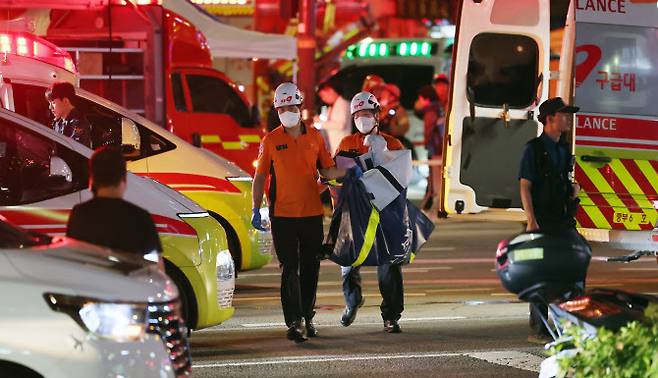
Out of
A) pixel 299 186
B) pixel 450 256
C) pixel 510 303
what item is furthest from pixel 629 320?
pixel 450 256

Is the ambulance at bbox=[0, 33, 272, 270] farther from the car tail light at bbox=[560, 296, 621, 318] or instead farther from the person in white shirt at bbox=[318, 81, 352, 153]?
the person in white shirt at bbox=[318, 81, 352, 153]

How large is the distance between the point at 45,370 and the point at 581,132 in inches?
314

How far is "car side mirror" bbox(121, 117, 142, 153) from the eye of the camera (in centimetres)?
1196

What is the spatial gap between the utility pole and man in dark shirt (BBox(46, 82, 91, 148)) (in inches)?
460

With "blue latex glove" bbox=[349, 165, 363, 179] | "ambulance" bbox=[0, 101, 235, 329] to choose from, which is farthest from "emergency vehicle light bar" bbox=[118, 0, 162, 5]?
"ambulance" bbox=[0, 101, 235, 329]

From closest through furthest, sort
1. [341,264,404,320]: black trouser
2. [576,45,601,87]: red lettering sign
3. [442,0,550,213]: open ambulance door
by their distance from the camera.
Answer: [341,264,404,320]: black trouser
[576,45,601,87]: red lettering sign
[442,0,550,213]: open ambulance door

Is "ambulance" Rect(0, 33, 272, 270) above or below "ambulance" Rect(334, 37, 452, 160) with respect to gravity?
above

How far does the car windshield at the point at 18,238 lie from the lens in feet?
21.4

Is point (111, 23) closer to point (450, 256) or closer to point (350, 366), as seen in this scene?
point (450, 256)

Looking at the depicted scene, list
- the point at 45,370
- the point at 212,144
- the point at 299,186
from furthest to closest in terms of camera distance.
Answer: the point at 212,144, the point at 299,186, the point at 45,370

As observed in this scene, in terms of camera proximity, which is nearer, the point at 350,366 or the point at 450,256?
the point at 350,366

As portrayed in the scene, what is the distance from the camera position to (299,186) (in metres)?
10.7

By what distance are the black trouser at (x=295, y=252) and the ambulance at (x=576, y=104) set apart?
9.27 ft

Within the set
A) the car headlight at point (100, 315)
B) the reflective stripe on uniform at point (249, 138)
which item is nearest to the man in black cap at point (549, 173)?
the car headlight at point (100, 315)
